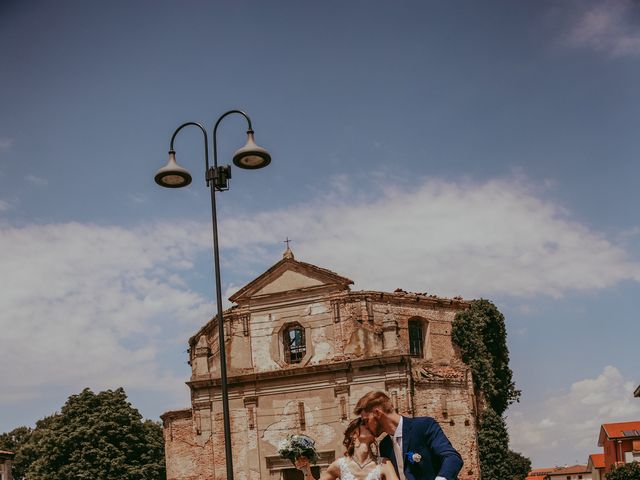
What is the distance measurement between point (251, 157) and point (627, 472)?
151 feet

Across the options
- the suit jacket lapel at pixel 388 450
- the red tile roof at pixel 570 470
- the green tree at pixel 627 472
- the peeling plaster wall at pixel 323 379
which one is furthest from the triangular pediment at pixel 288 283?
the red tile roof at pixel 570 470

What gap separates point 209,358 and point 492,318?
12.8 meters

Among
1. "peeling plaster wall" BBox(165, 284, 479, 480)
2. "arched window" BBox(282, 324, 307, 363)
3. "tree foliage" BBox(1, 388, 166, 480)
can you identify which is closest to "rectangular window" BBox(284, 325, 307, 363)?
"arched window" BBox(282, 324, 307, 363)

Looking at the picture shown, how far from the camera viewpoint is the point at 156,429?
4756 centimetres

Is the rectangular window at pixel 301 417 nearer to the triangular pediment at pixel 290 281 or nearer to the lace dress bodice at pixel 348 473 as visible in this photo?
the triangular pediment at pixel 290 281

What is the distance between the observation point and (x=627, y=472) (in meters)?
50.5

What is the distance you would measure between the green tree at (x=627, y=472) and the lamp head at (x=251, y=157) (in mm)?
45416

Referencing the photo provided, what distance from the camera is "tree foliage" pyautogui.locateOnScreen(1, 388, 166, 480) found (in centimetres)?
4194

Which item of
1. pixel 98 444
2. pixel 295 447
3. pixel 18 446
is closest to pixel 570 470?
pixel 18 446

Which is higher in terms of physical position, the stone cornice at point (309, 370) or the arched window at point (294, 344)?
the arched window at point (294, 344)

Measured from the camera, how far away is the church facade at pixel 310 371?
31938mm

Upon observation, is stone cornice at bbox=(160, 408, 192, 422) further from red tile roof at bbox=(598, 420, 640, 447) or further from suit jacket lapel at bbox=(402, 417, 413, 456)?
red tile roof at bbox=(598, 420, 640, 447)

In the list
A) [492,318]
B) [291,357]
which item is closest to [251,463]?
[291,357]

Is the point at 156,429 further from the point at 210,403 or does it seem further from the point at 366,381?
the point at 366,381
